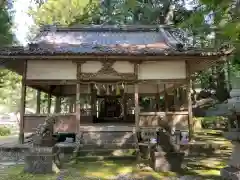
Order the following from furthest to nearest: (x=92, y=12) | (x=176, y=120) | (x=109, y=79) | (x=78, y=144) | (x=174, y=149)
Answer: (x=92, y=12), (x=109, y=79), (x=176, y=120), (x=78, y=144), (x=174, y=149)

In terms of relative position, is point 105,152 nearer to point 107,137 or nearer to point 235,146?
point 107,137

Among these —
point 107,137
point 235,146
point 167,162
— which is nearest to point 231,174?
point 235,146

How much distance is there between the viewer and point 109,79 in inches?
460

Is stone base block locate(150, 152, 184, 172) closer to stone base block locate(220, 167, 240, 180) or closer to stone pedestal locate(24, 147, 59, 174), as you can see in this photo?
stone base block locate(220, 167, 240, 180)

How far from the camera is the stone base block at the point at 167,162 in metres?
7.16

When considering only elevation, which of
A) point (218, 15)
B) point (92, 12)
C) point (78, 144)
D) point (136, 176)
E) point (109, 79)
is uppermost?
point (92, 12)

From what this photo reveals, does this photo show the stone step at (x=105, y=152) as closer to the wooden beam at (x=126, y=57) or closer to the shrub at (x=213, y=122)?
A: the wooden beam at (x=126, y=57)

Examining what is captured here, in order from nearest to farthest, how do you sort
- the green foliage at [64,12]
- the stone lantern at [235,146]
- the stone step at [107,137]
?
1. the stone lantern at [235,146]
2. the stone step at [107,137]
3. the green foliage at [64,12]

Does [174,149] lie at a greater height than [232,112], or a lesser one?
lesser

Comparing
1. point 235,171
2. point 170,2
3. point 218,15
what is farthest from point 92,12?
point 218,15

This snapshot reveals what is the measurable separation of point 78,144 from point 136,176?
305cm

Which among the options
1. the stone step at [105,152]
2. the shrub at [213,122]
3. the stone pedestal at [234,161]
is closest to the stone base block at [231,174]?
the stone pedestal at [234,161]

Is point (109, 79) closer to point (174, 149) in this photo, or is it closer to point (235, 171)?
point (174, 149)

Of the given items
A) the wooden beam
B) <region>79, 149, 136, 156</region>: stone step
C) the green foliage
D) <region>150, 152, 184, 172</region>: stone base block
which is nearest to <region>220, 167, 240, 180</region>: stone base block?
<region>150, 152, 184, 172</region>: stone base block
